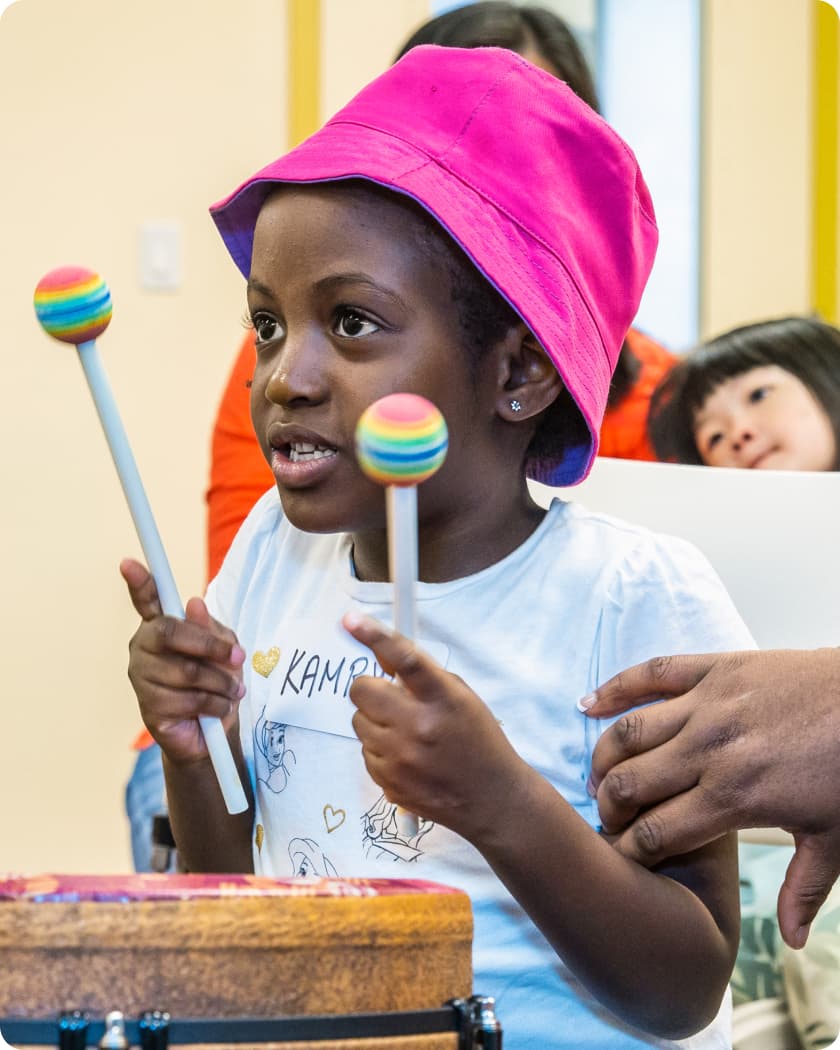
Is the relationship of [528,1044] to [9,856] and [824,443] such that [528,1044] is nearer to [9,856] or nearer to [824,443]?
[824,443]

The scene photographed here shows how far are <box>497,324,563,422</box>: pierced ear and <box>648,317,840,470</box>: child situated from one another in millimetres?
663

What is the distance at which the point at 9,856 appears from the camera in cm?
206

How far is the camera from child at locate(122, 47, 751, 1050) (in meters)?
0.73

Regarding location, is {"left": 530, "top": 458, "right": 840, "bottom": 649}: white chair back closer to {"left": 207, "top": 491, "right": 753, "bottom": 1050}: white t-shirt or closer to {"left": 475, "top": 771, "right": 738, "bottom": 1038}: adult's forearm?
{"left": 207, "top": 491, "right": 753, "bottom": 1050}: white t-shirt

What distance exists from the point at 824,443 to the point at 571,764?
78 cm

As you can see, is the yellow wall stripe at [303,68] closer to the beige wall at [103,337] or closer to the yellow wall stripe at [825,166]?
the beige wall at [103,337]

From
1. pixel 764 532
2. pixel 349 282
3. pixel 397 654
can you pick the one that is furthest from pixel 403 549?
pixel 764 532

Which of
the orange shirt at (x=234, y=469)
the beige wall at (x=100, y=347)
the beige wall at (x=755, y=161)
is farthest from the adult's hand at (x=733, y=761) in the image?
the beige wall at (x=755, y=161)

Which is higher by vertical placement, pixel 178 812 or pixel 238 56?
pixel 238 56

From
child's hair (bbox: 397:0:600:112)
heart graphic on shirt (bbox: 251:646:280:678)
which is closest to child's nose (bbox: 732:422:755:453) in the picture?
child's hair (bbox: 397:0:600:112)

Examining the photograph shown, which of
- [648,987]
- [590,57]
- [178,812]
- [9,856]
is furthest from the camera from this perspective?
[590,57]

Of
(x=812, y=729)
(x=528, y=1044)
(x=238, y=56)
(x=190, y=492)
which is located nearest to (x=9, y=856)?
(x=190, y=492)

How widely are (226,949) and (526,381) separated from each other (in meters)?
0.45

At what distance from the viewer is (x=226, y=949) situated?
454mm
